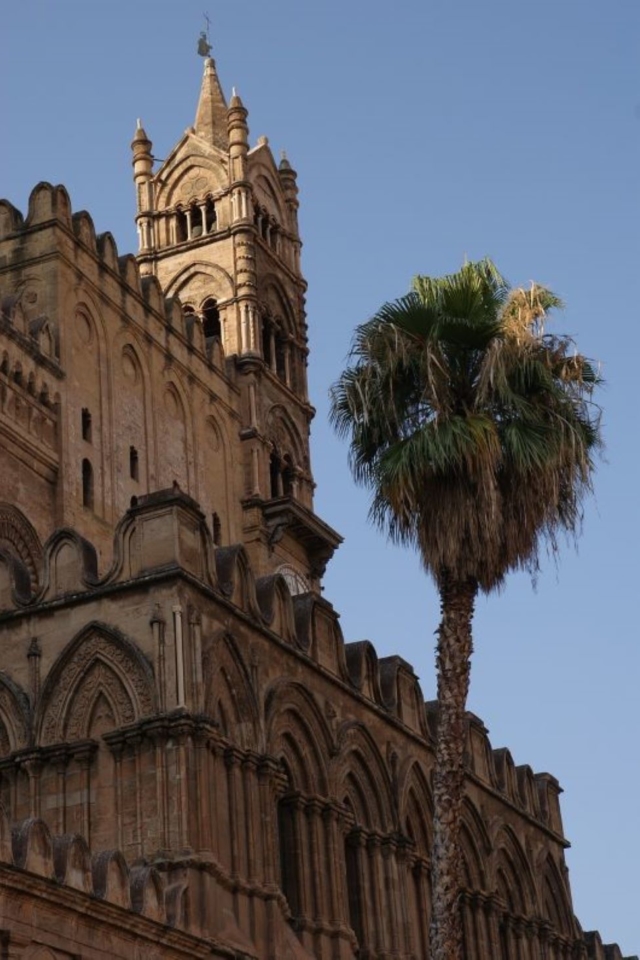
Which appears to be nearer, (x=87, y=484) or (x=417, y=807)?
(x=417, y=807)

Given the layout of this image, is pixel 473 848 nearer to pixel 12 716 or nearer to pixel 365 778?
pixel 365 778

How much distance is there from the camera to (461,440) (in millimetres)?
26281

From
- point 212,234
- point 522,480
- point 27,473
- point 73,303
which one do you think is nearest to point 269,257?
point 212,234

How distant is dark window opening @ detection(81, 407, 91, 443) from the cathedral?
1.6 inches

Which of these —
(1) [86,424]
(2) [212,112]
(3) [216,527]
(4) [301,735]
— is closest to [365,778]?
(4) [301,735]

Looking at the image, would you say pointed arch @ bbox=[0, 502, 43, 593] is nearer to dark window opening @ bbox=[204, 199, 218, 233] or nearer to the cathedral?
the cathedral

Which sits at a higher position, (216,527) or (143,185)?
(143,185)

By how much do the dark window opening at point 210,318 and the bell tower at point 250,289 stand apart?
0.03m

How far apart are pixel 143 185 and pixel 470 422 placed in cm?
3246

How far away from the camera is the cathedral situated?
26.0m

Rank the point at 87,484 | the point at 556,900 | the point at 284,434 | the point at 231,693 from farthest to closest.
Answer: the point at 284,434
the point at 87,484
the point at 556,900
the point at 231,693

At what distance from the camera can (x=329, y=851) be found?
99.8ft

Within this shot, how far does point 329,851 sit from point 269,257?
2875 cm

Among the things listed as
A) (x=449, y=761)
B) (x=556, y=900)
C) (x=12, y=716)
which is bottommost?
(x=449, y=761)
